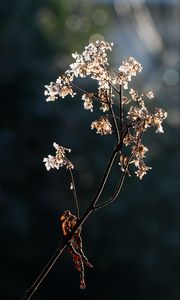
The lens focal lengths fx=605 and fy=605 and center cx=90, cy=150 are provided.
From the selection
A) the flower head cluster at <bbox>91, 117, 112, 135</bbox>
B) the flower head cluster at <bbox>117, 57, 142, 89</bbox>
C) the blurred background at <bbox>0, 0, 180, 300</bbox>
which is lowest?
the flower head cluster at <bbox>91, 117, 112, 135</bbox>

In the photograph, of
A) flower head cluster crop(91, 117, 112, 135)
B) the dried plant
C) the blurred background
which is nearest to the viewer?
the dried plant

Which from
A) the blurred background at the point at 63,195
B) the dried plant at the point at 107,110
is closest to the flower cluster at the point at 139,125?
the dried plant at the point at 107,110

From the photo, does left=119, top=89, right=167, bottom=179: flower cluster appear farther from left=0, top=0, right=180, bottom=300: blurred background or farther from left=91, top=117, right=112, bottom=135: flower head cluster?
left=0, top=0, right=180, bottom=300: blurred background

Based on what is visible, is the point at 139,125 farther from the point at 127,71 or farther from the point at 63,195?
the point at 63,195

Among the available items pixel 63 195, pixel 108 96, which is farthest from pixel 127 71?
pixel 63 195

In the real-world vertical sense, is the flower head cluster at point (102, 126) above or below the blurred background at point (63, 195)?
below

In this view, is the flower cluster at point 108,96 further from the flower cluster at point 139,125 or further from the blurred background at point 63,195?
the blurred background at point 63,195

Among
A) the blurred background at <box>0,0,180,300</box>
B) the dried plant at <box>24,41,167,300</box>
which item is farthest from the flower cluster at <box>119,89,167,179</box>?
the blurred background at <box>0,0,180,300</box>

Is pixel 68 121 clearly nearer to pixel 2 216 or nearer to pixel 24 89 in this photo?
pixel 24 89
